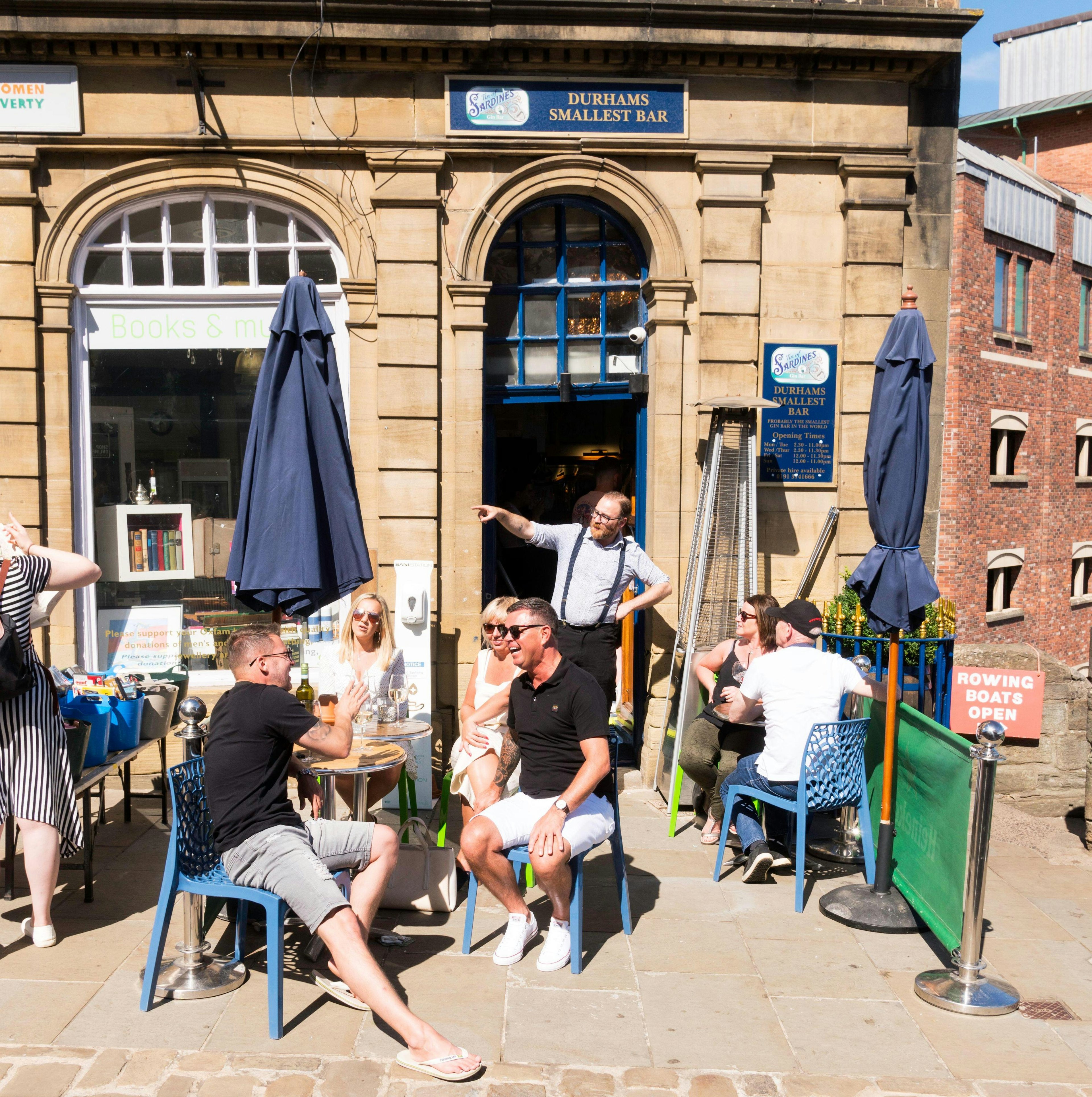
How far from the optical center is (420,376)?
7.61 meters

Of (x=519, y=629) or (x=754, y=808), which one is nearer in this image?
(x=519, y=629)

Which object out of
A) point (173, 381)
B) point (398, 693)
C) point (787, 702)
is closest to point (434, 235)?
point (173, 381)

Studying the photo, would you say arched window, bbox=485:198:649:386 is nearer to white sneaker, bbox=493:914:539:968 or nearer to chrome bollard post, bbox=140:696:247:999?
chrome bollard post, bbox=140:696:247:999

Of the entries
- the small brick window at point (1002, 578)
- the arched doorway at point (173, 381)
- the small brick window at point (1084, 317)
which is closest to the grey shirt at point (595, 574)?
the arched doorway at point (173, 381)

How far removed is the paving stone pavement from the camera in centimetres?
370

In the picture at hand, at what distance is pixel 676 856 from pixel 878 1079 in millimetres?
2410

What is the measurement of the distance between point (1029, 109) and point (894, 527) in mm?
31697

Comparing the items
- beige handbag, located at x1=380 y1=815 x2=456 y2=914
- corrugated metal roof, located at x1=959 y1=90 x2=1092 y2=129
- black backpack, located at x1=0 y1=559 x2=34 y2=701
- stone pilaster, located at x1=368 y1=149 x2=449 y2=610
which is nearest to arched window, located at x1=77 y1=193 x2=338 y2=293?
stone pilaster, located at x1=368 y1=149 x2=449 y2=610

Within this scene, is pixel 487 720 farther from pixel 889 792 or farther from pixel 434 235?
pixel 434 235

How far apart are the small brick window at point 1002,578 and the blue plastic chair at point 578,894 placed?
17110 millimetres

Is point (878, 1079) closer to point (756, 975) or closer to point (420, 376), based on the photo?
point (756, 975)

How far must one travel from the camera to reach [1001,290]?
19.6 metres

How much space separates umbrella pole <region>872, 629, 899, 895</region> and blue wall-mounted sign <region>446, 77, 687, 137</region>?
433cm

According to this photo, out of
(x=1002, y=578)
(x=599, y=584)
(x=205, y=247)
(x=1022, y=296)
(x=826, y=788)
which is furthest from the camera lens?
(x=1002, y=578)
